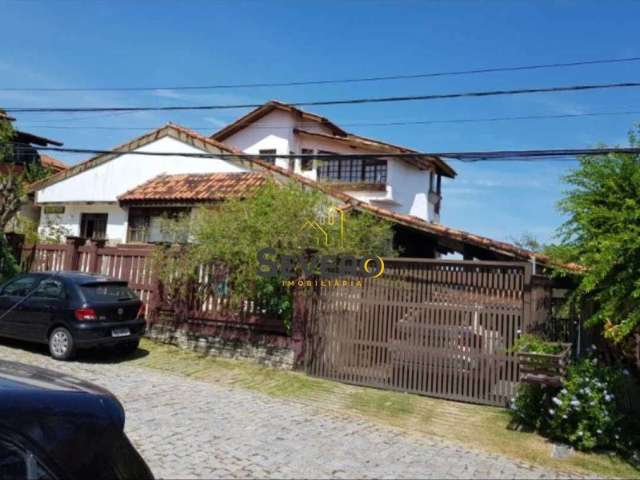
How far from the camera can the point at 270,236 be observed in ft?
31.8

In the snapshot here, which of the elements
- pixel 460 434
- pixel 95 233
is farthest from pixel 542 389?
pixel 95 233

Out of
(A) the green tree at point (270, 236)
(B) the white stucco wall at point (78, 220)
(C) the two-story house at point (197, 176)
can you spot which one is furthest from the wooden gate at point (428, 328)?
(B) the white stucco wall at point (78, 220)

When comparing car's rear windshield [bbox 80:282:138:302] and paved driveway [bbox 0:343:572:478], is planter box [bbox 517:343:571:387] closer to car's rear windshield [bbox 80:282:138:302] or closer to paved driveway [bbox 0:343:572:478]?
paved driveway [bbox 0:343:572:478]

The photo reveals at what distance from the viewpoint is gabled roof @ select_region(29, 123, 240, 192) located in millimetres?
17453

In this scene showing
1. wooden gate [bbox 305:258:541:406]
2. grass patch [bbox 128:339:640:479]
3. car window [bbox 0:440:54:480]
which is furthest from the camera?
wooden gate [bbox 305:258:541:406]

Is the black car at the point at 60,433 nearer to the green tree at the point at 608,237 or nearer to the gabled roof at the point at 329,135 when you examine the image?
the green tree at the point at 608,237

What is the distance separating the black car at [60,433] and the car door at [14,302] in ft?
27.9

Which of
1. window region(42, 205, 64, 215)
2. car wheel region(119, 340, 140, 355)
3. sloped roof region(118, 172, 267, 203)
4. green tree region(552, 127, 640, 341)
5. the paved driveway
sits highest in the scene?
sloped roof region(118, 172, 267, 203)

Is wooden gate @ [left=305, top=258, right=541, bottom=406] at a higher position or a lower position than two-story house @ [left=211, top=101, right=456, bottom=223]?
lower

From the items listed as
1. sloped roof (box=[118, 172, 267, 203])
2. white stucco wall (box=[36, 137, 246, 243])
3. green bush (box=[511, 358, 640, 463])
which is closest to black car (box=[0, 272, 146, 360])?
sloped roof (box=[118, 172, 267, 203])

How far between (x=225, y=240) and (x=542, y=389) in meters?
6.18

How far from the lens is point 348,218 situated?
1085 centimetres

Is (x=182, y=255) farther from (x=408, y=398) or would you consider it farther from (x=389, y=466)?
(x=389, y=466)

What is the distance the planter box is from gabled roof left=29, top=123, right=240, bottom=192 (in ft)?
40.6
